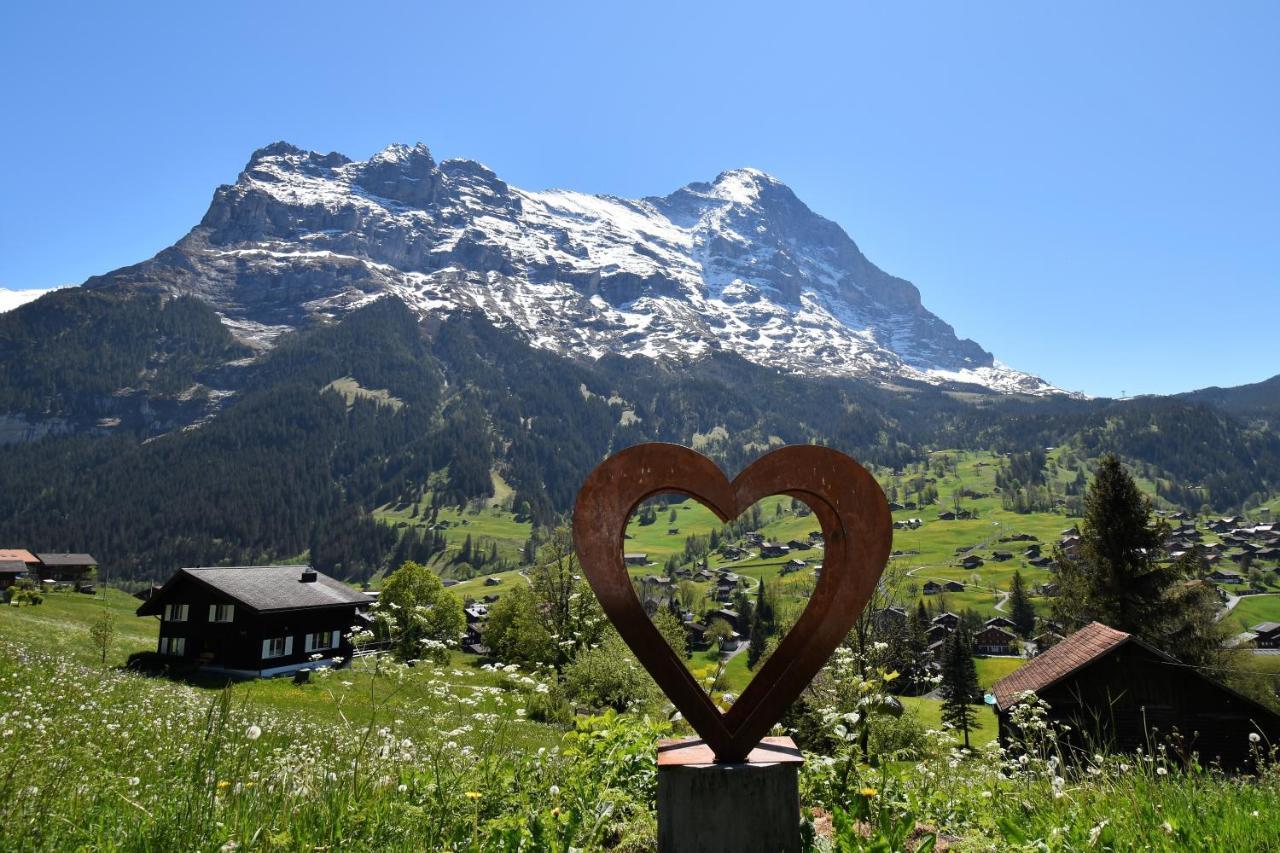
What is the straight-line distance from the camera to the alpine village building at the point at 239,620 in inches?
1735

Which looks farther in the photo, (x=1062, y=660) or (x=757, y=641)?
(x=757, y=641)

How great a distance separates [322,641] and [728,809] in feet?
168

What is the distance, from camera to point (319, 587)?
1957 inches

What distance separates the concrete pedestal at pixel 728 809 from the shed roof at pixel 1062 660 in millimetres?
20892

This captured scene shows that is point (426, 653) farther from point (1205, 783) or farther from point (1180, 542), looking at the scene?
point (1180, 542)

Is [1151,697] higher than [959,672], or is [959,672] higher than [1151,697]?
[1151,697]

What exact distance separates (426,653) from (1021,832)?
26.8 feet

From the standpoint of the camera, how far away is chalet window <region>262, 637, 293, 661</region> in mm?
44781

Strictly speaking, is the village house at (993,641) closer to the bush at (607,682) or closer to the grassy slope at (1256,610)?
the grassy slope at (1256,610)

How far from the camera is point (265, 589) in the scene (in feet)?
151

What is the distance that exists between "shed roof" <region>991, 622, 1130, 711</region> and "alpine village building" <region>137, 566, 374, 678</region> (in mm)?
38026

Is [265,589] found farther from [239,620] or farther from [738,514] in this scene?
[738,514]

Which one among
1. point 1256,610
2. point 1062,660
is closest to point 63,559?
point 1062,660

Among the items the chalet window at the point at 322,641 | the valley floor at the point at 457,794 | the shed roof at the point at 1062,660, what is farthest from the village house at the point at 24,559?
the shed roof at the point at 1062,660
